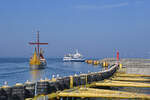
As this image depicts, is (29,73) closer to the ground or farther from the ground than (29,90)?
closer to the ground

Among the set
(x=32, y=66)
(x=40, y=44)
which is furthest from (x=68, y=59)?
(x=32, y=66)

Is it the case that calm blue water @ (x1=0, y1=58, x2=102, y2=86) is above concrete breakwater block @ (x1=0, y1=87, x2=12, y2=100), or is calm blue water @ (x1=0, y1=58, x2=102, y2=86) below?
below

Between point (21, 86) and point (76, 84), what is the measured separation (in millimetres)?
8067

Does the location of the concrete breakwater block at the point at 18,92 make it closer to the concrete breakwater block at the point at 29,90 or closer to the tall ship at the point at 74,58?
the concrete breakwater block at the point at 29,90

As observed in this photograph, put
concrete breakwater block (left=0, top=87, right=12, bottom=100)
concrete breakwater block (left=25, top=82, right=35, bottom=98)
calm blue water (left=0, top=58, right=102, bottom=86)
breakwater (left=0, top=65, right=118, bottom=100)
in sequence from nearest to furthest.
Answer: concrete breakwater block (left=0, top=87, right=12, bottom=100)
breakwater (left=0, top=65, right=118, bottom=100)
concrete breakwater block (left=25, top=82, right=35, bottom=98)
calm blue water (left=0, top=58, right=102, bottom=86)

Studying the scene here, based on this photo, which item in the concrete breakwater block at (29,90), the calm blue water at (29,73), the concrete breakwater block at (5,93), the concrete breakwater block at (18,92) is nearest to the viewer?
the concrete breakwater block at (5,93)

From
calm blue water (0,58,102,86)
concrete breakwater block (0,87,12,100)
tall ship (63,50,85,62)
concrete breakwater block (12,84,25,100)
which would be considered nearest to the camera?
concrete breakwater block (0,87,12,100)

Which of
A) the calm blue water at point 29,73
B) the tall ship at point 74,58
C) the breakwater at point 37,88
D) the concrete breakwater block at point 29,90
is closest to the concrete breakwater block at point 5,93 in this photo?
the breakwater at point 37,88

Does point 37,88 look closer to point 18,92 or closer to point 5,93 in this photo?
point 18,92

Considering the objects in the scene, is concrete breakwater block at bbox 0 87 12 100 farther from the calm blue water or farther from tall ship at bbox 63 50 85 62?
tall ship at bbox 63 50 85 62

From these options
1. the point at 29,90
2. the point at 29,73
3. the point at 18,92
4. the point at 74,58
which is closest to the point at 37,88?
the point at 29,90

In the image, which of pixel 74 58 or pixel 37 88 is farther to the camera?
pixel 74 58

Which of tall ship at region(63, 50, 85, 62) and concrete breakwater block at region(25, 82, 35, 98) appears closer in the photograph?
concrete breakwater block at region(25, 82, 35, 98)

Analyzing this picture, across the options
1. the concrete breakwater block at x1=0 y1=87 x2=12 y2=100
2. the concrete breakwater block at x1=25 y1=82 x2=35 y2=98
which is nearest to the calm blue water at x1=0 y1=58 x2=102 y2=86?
the concrete breakwater block at x1=25 y1=82 x2=35 y2=98
